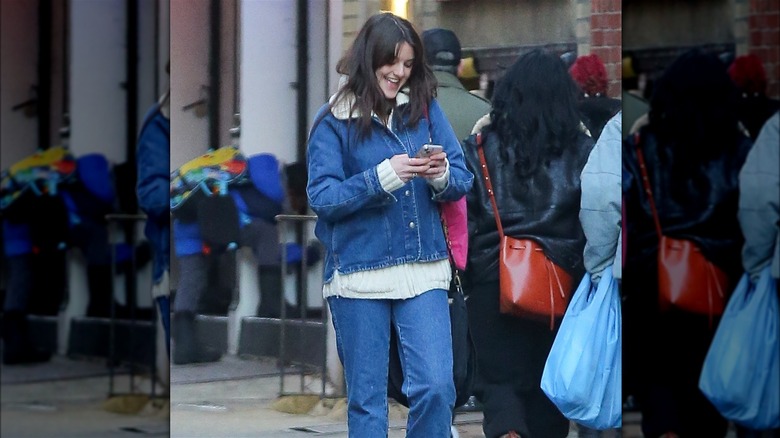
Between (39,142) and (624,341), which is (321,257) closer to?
(624,341)

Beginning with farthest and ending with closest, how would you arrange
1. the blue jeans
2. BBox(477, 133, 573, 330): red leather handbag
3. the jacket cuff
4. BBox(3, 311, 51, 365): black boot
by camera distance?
1. BBox(3, 311, 51, 365): black boot
2. BBox(477, 133, 573, 330): red leather handbag
3. the blue jeans
4. the jacket cuff

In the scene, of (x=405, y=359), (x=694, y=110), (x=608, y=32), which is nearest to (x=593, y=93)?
(x=608, y=32)

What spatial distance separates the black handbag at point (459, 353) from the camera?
15.4 feet

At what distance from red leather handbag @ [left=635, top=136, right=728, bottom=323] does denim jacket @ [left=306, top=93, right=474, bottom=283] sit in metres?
0.85

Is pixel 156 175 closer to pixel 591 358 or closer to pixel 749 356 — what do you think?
pixel 591 358

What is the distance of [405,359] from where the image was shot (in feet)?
14.8

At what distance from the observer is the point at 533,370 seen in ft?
16.2

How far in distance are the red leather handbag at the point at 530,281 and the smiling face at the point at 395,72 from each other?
78cm

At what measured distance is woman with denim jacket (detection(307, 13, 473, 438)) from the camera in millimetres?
4500

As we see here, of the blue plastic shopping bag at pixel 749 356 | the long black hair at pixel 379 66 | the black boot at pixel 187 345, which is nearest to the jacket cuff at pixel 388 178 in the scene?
the long black hair at pixel 379 66

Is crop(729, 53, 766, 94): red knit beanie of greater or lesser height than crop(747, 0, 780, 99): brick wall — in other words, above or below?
below

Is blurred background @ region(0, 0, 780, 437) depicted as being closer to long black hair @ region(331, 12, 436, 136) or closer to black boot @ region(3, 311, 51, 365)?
long black hair @ region(331, 12, 436, 136)

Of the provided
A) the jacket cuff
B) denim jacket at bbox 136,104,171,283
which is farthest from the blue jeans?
denim jacket at bbox 136,104,171,283

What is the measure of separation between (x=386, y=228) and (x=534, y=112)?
84 centimetres
